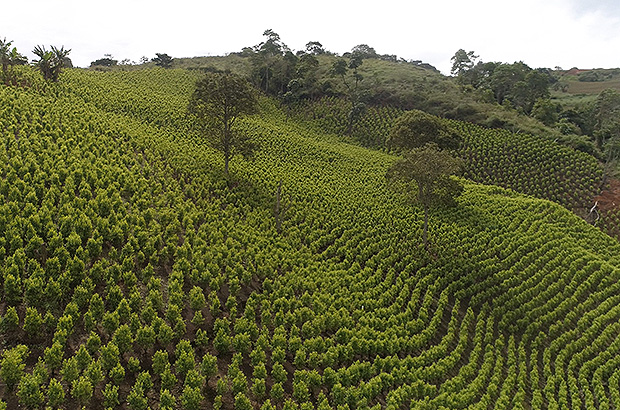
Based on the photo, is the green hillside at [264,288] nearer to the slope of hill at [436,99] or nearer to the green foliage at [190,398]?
the green foliage at [190,398]

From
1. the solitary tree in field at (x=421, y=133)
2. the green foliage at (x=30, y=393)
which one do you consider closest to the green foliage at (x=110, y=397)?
the green foliage at (x=30, y=393)

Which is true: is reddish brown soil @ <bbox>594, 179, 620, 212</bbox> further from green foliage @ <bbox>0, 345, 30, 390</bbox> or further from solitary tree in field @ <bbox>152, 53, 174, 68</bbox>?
solitary tree in field @ <bbox>152, 53, 174, 68</bbox>

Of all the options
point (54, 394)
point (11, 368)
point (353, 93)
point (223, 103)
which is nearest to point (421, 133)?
point (223, 103)

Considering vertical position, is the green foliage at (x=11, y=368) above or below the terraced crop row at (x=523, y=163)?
below

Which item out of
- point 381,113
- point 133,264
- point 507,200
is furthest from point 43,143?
point 381,113

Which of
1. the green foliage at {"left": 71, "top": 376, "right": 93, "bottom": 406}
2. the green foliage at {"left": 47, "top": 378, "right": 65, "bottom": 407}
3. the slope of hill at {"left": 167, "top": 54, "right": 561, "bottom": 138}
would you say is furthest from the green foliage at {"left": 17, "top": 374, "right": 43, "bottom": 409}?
the slope of hill at {"left": 167, "top": 54, "right": 561, "bottom": 138}

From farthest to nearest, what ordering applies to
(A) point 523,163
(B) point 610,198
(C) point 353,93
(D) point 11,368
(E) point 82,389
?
(C) point 353,93, (A) point 523,163, (B) point 610,198, (E) point 82,389, (D) point 11,368

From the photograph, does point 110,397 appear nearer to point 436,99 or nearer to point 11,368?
point 11,368
